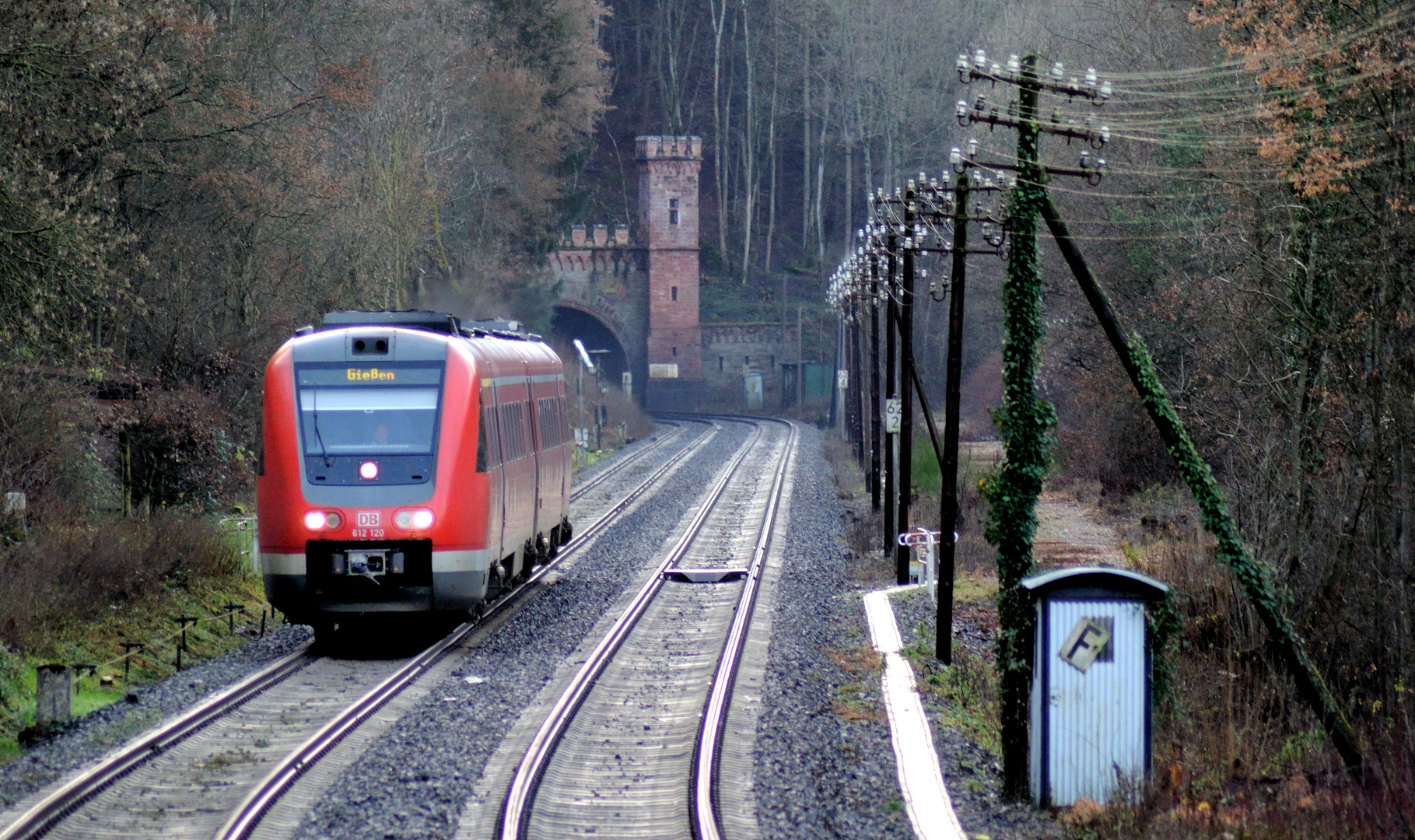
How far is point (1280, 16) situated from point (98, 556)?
14.2 metres

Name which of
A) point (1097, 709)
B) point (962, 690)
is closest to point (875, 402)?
point (962, 690)

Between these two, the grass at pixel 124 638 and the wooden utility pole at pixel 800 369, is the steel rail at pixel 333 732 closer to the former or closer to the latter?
the grass at pixel 124 638

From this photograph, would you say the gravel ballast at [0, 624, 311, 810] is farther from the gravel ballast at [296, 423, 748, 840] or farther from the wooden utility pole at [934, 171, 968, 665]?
the wooden utility pole at [934, 171, 968, 665]

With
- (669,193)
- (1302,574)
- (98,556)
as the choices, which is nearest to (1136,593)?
(1302,574)

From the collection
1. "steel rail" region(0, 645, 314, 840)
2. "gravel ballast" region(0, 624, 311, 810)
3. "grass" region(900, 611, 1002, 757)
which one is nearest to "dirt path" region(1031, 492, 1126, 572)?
"grass" region(900, 611, 1002, 757)

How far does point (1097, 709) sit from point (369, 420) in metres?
7.21

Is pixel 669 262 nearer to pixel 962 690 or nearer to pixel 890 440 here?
pixel 890 440

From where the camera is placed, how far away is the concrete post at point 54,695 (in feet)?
31.6

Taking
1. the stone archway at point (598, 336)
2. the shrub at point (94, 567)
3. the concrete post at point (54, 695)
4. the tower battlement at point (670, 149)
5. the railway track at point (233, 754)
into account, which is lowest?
the railway track at point (233, 754)

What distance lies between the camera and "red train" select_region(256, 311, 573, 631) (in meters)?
12.5

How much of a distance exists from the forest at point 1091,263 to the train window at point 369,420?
277 cm

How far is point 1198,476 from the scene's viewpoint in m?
11.1

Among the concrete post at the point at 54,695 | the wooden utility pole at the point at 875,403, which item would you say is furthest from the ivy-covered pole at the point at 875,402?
the concrete post at the point at 54,695

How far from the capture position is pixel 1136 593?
27.0 feet
